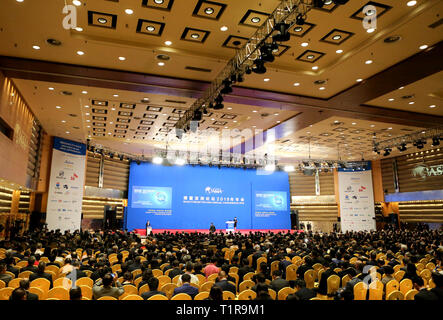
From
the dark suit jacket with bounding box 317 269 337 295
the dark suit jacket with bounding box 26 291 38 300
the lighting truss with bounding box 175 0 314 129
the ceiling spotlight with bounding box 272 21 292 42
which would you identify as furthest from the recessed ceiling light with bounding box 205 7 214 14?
the dark suit jacket with bounding box 26 291 38 300

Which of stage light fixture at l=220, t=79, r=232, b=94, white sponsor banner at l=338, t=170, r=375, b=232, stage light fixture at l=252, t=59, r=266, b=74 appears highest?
stage light fixture at l=220, t=79, r=232, b=94

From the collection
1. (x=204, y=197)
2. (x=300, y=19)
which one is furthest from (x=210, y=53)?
(x=204, y=197)

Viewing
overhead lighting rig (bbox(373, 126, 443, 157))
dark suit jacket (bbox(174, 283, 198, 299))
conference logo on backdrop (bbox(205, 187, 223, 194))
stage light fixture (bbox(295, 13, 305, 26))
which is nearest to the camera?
dark suit jacket (bbox(174, 283, 198, 299))

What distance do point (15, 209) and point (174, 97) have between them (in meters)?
12.0

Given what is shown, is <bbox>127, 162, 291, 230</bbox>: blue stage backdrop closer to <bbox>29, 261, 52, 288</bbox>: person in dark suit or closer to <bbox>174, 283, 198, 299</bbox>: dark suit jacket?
<bbox>29, 261, 52, 288</bbox>: person in dark suit

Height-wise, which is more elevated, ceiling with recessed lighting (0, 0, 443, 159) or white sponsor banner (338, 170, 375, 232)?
ceiling with recessed lighting (0, 0, 443, 159)

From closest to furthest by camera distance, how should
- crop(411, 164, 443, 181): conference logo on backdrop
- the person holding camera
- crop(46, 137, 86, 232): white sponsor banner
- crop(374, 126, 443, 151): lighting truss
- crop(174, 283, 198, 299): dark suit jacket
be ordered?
the person holding camera
crop(174, 283, 198, 299): dark suit jacket
crop(374, 126, 443, 151): lighting truss
crop(46, 137, 86, 232): white sponsor banner
crop(411, 164, 443, 181): conference logo on backdrop

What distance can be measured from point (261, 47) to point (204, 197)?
21.1 m

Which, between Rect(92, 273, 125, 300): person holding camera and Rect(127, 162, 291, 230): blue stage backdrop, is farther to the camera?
Rect(127, 162, 291, 230): blue stage backdrop

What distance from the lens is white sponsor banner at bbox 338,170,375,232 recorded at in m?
27.2

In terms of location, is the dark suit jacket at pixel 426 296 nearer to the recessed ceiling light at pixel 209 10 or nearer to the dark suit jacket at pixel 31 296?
the dark suit jacket at pixel 31 296

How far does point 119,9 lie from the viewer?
27.2ft
